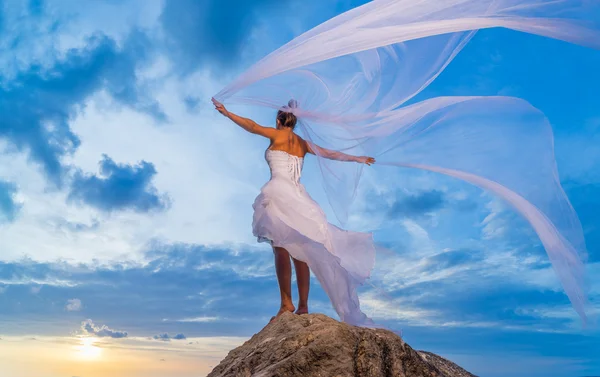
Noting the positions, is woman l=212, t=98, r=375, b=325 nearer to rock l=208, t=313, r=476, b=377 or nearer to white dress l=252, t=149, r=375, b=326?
white dress l=252, t=149, r=375, b=326

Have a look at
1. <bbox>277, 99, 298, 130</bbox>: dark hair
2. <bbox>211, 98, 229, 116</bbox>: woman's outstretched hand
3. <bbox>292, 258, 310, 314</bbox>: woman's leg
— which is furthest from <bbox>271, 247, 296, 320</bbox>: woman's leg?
<bbox>211, 98, 229, 116</bbox>: woman's outstretched hand

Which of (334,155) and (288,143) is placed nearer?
(288,143)

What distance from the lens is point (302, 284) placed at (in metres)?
8.20

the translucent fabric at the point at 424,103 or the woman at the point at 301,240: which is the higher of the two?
the translucent fabric at the point at 424,103

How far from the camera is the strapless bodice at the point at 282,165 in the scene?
27.3 feet

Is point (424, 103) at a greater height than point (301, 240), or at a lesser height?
greater

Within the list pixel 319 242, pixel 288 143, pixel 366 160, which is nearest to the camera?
pixel 319 242

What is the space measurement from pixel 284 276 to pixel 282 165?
1.57m

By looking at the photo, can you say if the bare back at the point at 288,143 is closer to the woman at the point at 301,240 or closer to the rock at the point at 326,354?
the woman at the point at 301,240

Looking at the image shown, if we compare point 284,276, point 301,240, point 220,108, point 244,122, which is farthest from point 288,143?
point 284,276

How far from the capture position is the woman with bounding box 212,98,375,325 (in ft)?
26.0

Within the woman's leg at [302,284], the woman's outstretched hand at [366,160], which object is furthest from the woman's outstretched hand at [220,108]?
the woman's leg at [302,284]

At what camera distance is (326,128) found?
8672mm

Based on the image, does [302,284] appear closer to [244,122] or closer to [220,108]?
[244,122]
